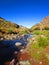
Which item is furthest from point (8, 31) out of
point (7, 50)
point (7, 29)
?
point (7, 50)

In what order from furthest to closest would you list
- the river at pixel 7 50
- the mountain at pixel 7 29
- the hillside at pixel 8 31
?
1. the mountain at pixel 7 29
2. the hillside at pixel 8 31
3. the river at pixel 7 50

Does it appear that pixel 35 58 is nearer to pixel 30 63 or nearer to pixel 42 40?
pixel 30 63

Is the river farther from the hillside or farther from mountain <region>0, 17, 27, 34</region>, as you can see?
mountain <region>0, 17, 27, 34</region>

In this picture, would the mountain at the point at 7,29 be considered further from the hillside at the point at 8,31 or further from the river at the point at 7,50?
the river at the point at 7,50

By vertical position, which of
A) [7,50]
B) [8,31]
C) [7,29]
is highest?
[7,29]

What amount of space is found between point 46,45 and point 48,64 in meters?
6.31

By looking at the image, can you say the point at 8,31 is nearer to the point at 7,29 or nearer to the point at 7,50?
the point at 7,29

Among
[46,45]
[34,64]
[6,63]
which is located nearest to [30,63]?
[34,64]

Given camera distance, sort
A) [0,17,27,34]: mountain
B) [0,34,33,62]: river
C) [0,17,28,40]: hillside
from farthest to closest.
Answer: [0,17,27,34]: mountain
[0,17,28,40]: hillside
[0,34,33,62]: river

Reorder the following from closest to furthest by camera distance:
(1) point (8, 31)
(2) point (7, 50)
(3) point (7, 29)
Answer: (2) point (7, 50) < (1) point (8, 31) < (3) point (7, 29)

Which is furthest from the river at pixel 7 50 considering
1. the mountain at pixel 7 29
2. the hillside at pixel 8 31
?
the mountain at pixel 7 29

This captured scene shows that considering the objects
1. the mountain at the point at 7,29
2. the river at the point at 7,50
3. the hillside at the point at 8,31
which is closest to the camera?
the river at the point at 7,50

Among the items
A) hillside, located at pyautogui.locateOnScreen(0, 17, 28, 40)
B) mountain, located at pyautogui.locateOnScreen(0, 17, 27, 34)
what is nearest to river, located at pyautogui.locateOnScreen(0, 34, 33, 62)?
hillside, located at pyautogui.locateOnScreen(0, 17, 28, 40)

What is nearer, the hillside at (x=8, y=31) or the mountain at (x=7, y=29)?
the hillside at (x=8, y=31)
